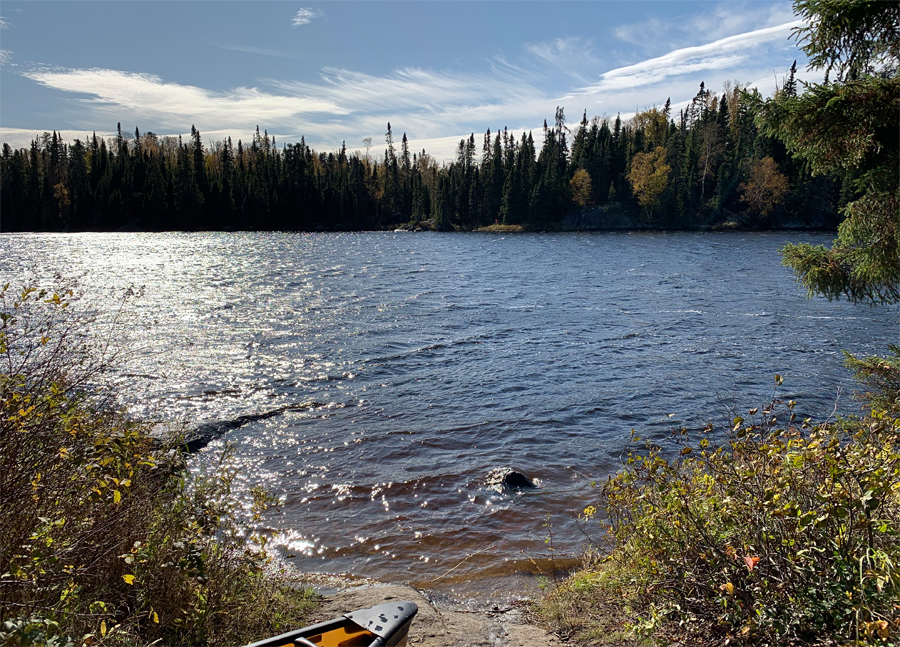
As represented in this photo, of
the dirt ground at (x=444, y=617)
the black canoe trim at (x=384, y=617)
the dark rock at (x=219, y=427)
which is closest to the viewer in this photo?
the black canoe trim at (x=384, y=617)

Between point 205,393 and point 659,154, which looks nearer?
point 205,393

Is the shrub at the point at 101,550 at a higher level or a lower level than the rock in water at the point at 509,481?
higher

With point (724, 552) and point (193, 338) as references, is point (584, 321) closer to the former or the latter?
point (193, 338)

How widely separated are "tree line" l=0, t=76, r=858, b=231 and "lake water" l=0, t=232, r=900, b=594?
6039cm

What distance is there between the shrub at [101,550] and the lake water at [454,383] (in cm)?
302

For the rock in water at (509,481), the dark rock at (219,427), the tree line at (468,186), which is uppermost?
the tree line at (468,186)

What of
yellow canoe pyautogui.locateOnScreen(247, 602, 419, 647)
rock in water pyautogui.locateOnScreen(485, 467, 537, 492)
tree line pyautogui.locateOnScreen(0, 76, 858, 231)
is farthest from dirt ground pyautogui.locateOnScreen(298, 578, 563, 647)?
tree line pyautogui.locateOnScreen(0, 76, 858, 231)

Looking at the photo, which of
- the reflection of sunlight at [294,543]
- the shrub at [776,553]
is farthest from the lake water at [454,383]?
the shrub at [776,553]

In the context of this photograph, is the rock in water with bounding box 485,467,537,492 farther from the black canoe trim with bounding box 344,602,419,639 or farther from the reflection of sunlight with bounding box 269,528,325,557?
the black canoe trim with bounding box 344,602,419,639

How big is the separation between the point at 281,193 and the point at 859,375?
11498 cm

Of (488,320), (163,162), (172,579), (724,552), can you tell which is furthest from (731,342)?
(163,162)

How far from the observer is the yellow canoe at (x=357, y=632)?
3967 mm

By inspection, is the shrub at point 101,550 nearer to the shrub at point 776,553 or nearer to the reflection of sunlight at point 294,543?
the reflection of sunlight at point 294,543

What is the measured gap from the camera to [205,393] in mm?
14852
